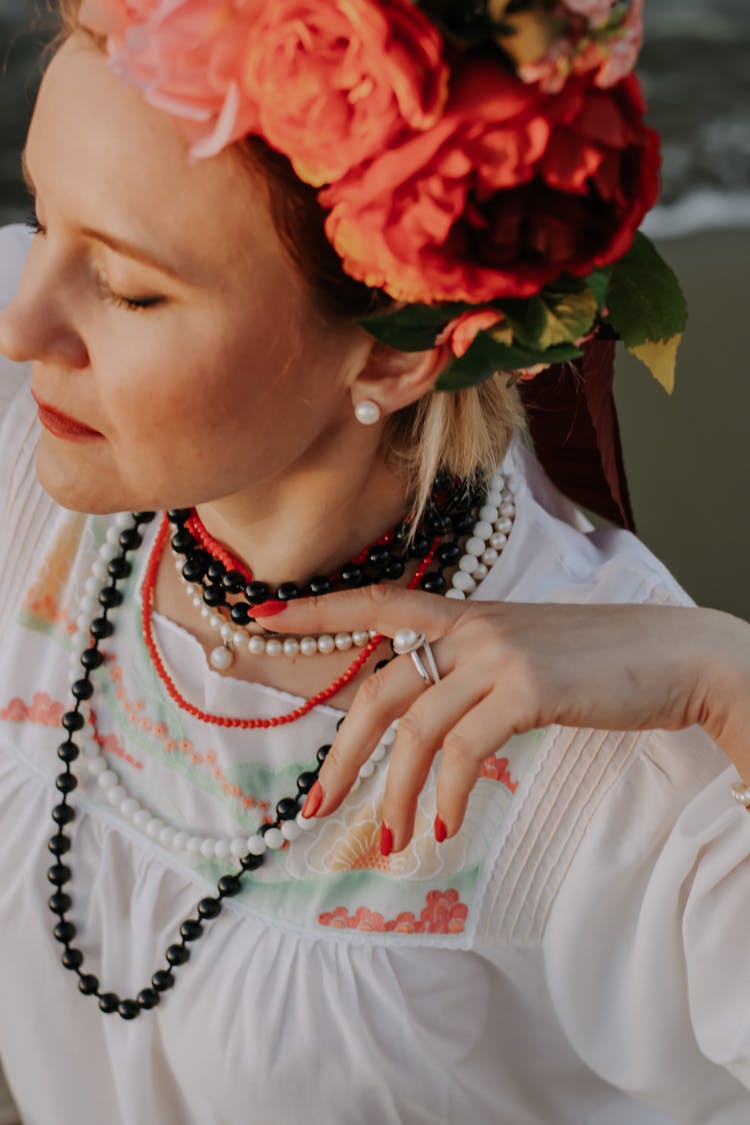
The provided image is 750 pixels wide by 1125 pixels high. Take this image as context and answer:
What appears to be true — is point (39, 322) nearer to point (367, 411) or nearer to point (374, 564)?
point (367, 411)

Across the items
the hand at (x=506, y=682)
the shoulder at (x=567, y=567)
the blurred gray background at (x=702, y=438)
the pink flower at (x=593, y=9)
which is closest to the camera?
the pink flower at (x=593, y=9)

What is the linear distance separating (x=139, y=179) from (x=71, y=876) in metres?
0.59

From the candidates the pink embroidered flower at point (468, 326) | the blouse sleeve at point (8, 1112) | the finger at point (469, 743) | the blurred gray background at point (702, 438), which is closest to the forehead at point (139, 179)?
the pink embroidered flower at point (468, 326)

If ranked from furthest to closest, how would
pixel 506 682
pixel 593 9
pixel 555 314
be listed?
pixel 506 682, pixel 555 314, pixel 593 9

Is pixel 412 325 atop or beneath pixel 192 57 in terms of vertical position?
beneath

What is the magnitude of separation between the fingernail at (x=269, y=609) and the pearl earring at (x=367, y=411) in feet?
0.47

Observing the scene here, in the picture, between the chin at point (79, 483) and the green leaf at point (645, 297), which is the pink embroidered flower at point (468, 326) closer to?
the green leaf at point (645, 297)

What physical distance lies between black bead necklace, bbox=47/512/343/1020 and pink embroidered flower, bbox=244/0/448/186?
522 millimetres

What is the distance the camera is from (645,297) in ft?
2.80

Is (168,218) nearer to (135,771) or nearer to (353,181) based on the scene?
(353,181)

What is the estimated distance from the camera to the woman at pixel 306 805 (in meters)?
0.90

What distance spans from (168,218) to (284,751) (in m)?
0.47

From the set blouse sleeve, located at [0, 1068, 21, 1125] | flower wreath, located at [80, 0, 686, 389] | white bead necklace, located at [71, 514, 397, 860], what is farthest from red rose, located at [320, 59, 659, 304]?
blouse sleeve, located at [0, 1068, 21, 1125]

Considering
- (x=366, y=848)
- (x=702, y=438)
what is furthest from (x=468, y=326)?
(x=702, y=438)
